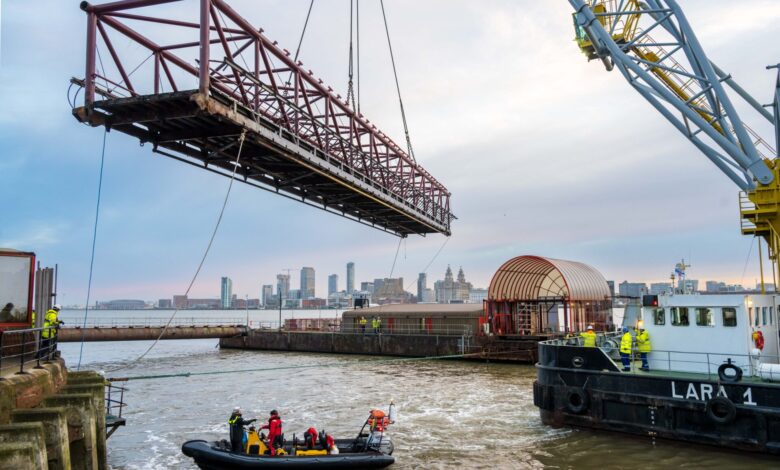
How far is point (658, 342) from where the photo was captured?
68.4 ft

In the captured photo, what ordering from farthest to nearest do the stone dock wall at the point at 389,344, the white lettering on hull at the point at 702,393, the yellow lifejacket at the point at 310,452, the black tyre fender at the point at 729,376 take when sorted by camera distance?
the stone dock wall at the point at 389,344
the black tyre fender at the point at 729,376
the white lettering on hull at the point at 702,393
the yellow lifejacket at the point at 310,452

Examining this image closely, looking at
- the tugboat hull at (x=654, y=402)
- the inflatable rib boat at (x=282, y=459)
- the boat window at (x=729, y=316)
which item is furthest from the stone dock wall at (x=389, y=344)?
the inflatable rib boat at (x=282, y=459)

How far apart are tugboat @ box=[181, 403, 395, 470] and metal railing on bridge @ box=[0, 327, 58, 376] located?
4812 millimetres

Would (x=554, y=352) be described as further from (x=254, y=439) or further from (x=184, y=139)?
(x=184, y=139)

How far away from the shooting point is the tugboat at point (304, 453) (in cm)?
1499

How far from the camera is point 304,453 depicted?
613 inches

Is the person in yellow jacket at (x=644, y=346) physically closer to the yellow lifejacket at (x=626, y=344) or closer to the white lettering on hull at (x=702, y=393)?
the yellow lifejacket at (x=626, y=344)

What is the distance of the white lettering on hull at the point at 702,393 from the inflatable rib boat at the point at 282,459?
9.62 m

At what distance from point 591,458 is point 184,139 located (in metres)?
16.6

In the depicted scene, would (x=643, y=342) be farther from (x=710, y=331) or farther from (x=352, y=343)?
(x=352, y=343)

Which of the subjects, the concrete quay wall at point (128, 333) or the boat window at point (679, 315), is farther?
the concrete quay wall at point (128, 333)

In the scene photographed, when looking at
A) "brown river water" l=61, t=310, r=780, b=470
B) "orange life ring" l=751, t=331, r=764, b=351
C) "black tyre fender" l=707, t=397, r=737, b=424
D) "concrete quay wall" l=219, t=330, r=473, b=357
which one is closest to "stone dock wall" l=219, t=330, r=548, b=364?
"concrete quay wall" l=219, t=330, r=473, b=357

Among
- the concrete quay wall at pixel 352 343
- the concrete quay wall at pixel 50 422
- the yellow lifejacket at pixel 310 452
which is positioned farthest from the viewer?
the concrete quay wall at pixel 352 343

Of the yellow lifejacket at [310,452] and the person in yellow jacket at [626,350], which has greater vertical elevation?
the person in yellow jacket at [626,350]
